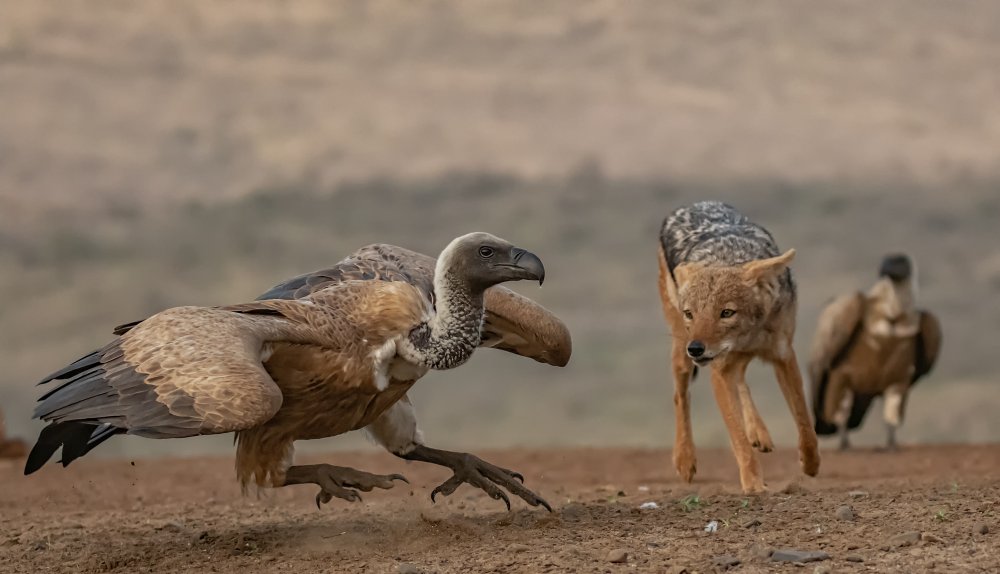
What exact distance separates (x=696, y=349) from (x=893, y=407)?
9229 mm

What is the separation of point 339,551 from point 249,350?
150cm

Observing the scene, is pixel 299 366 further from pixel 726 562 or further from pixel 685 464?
pixel 685 464

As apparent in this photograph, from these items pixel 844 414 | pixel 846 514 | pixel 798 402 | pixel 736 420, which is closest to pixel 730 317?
pixel 736 420

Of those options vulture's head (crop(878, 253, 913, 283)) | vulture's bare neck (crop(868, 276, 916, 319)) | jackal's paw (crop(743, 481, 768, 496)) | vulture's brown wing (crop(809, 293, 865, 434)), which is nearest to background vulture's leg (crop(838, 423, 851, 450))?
vulture's brown wing (crop(809, 293, 865, 434))

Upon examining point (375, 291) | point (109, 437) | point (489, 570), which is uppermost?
point (375, 291)

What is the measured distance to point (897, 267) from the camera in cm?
1742

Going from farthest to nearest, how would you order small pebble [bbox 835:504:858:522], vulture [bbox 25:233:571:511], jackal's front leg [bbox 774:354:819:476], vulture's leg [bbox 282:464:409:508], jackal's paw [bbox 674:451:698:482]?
1. jackal's paw [bbox 674:451:698:482]
2. jackal's front leg [bbox 774:354:819:476]
3. vulture's leg [bbox 282:464:409:508]
4. small pebble [bbox 835:504:858:522]
5. vulture [bbox 25:233:571:511]

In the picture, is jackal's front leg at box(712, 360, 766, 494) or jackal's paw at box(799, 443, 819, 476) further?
jackal's paw at box(799, 443, 819, 476)

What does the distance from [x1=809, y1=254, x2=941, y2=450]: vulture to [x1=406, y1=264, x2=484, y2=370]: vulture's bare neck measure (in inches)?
396

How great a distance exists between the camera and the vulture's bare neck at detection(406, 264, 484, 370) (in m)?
8.60

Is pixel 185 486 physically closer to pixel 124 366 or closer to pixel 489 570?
pixel 124 366

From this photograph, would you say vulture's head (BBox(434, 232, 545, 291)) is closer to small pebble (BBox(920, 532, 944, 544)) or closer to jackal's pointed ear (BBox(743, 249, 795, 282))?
jackal's pointed ear (BBox(743, 249, 795, 282))

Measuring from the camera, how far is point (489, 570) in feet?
24.5

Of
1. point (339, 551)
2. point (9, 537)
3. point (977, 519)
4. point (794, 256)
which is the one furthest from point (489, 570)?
point (9, 537)
